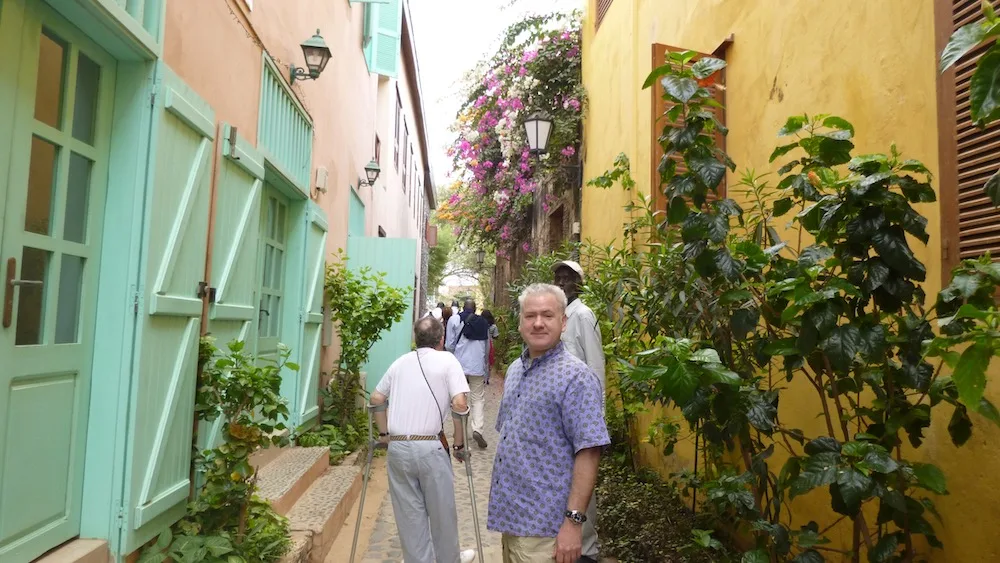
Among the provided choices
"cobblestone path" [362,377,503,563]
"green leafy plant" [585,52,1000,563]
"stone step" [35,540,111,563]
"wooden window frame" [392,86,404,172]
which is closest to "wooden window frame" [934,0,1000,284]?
"green leafy plant" [585,52,1000,563]

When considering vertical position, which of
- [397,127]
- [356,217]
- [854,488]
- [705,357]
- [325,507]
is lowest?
[325,507]

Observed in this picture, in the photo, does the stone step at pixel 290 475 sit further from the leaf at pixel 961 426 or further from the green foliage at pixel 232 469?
the leaf at pixel 961 426

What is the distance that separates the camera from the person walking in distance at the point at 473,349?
29.1 ft

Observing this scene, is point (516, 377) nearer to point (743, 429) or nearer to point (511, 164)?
point (743, 429)

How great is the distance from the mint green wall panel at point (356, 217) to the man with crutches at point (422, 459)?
17.9ft

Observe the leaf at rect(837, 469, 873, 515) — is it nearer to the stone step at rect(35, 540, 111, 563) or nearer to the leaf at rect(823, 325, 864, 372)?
the leaf at rect(823, 325, 864, 372)

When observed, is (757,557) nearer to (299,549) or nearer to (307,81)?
(299,549)

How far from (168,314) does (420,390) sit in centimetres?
137

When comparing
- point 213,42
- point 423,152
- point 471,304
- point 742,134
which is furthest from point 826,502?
point 423,152

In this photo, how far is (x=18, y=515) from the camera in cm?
254

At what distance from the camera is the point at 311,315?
671 centimetres

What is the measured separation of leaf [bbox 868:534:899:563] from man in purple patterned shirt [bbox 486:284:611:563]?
3.10ft

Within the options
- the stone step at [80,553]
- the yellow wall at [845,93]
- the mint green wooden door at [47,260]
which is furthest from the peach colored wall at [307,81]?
the yellow wall at [845,93]

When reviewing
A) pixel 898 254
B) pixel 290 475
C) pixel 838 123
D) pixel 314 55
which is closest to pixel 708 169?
pixel 838 123
